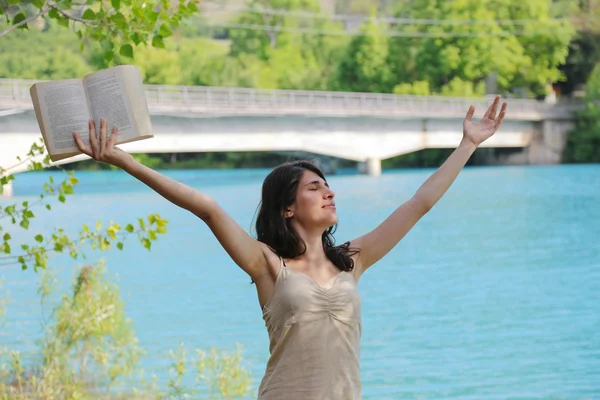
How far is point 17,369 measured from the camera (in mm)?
6289

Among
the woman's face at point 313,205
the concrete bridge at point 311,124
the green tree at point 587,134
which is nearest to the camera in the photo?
the woman's face at point 313,205

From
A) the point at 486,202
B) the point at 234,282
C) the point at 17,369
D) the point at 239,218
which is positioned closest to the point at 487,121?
the point at 17,369

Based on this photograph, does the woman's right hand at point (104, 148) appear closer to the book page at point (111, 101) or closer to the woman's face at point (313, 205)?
the book page at point (111, 101)

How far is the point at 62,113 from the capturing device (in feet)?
9.12

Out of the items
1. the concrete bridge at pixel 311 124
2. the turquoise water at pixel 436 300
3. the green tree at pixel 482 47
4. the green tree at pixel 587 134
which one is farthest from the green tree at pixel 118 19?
the green tree at pixel 482 47

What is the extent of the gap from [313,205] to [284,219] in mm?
102

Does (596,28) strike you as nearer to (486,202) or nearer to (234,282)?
(486,202)

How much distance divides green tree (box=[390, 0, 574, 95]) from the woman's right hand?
168 feet

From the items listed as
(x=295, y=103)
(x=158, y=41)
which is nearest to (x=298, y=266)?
(x=158, y=41)

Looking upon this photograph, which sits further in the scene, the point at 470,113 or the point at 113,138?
the point at 470,113

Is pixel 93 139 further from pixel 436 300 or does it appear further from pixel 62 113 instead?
pixel 436 300

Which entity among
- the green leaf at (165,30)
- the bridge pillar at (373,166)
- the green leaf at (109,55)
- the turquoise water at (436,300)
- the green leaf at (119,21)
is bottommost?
the bridge pillar at (373,166)

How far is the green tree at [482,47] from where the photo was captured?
53875mm

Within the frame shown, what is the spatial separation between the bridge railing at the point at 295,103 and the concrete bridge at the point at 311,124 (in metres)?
0.04
